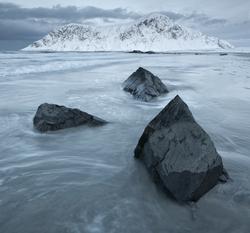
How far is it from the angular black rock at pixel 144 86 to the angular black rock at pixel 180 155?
6.68m

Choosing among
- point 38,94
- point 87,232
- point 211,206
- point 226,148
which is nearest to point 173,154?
point 211,206

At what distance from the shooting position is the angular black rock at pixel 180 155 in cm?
467

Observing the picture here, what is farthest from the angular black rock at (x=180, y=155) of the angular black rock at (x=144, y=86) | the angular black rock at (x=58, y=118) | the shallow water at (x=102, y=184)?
the angular black rock at (x=144, y=86)

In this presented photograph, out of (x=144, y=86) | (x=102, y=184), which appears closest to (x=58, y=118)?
(x=102, y=184)

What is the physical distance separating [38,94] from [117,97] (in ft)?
11.9

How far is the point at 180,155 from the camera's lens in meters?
4.98

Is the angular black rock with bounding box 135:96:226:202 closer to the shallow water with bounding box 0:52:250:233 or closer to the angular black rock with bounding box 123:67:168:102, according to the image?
the shallow water with bounding box 0:52:250:233

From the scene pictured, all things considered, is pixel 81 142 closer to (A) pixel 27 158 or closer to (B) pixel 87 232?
(A) pixel 27 158

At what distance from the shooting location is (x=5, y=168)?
575 centimetres

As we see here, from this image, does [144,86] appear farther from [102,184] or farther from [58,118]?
[102,184]

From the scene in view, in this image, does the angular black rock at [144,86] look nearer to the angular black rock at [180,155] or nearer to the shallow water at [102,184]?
the shallow water at [102,184]

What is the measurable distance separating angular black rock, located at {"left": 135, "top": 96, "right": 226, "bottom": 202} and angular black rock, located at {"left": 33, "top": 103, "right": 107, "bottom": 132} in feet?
9.24

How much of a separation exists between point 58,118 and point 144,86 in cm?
608

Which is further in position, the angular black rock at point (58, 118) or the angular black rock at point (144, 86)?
the angular black rock at point (144, 86)
